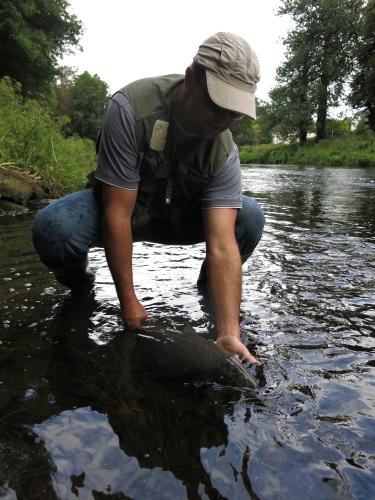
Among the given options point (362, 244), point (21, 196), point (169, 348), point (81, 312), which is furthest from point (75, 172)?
point (169, 348)

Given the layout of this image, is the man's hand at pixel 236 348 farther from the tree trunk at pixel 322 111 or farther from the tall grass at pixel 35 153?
the tree trunk at pixel 322 111

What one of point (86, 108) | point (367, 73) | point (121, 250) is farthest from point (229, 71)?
point (86, 108)

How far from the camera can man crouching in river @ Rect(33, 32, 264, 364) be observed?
85.9 inches

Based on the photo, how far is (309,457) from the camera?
147 centimetres

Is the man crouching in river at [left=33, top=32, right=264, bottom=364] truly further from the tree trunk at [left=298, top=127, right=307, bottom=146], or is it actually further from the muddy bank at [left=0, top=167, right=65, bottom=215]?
the tree trunk at [left=298, top=127, right=307, bottom=146]

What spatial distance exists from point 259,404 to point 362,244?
11.7 feet

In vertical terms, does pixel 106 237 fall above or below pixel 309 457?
above

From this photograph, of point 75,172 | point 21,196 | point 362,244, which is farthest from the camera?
point 75,172

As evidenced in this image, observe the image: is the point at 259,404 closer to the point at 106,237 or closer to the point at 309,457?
the point at 309,457

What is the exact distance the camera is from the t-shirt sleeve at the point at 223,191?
8.80ft

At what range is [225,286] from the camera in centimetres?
240

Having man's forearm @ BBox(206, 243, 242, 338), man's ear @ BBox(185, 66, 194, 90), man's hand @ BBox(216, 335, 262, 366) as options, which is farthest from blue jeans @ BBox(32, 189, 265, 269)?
man's hand @ BBox(216, 335, 262, 366)

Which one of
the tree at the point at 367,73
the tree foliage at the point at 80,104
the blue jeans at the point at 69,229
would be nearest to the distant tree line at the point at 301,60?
the tree at the point at 367,73

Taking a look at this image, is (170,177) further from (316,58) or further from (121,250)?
(316,58)
